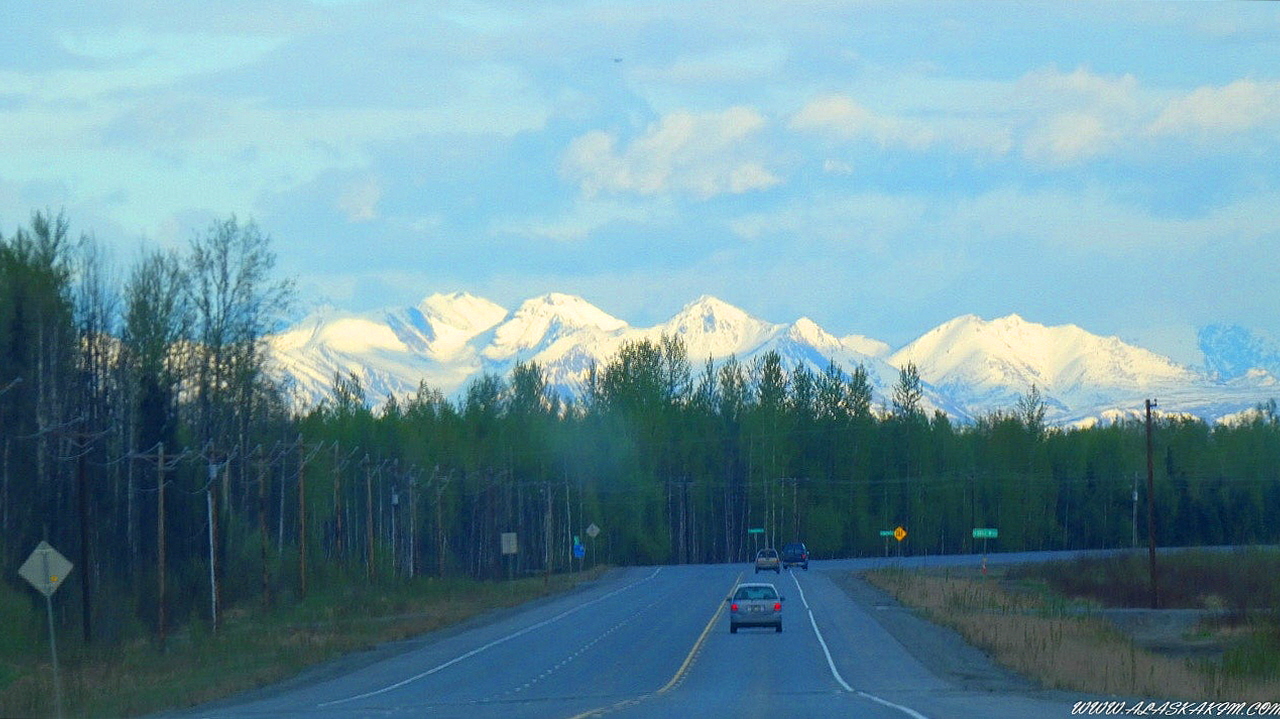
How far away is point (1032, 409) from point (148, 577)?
375ft

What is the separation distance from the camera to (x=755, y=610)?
46.0m

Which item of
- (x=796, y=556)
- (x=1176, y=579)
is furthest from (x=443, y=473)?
(x=1176, y=579)

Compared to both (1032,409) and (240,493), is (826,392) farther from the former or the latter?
(240,493)

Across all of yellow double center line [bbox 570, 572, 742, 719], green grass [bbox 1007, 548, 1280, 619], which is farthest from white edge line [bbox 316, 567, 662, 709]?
green grass [bbox 1007, 548, 1280, 619]

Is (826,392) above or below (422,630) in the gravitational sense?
above

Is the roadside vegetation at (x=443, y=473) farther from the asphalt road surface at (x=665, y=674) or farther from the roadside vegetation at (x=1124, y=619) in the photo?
the roadside vegetation at (x=1124, y=619)

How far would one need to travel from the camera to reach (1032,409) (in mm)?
158875

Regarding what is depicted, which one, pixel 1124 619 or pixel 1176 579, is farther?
pixel 1176 579

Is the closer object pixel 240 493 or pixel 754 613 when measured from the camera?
pixel 754 613

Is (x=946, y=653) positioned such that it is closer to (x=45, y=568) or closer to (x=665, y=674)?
(x=665, y=674)

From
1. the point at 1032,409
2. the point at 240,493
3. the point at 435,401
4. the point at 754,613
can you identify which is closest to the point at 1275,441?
the point at 1032,409

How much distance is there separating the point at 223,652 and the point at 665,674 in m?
14.8

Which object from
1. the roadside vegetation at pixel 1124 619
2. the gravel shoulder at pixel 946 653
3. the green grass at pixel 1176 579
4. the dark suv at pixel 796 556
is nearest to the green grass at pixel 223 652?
the gravel shoulder at pixel 946 653

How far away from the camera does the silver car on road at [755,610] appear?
151ft
